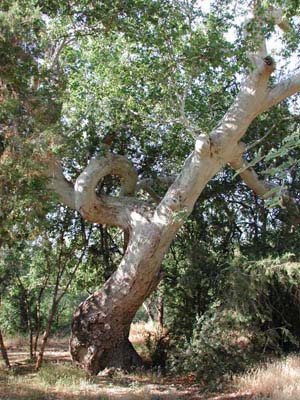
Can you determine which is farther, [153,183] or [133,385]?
[153,183]

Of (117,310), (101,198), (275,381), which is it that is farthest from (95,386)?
(101,198)

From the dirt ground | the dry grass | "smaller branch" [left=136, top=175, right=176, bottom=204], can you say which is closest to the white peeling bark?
the dirt ground

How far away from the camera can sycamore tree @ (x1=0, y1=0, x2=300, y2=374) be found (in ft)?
20.1

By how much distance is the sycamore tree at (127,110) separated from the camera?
241 inches

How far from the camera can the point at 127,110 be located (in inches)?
402

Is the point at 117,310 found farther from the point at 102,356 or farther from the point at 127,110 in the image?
the point at 127,110

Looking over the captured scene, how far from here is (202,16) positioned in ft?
28.4

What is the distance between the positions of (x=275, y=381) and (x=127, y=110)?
6077 mm

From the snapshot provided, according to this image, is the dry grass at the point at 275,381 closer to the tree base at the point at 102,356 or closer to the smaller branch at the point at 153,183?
Answer: the tree base at the point at 102,356

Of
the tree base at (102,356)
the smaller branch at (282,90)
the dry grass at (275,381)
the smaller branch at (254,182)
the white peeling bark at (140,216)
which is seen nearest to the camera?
the dry grass at (275,381)

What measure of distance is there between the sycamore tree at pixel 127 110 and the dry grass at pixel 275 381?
2611mm

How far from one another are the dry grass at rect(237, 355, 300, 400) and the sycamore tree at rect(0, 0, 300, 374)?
8.56 ft

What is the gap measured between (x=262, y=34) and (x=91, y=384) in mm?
6662

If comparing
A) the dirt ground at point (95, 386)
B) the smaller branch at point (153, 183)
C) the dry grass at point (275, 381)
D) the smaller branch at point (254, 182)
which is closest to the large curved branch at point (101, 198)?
the smaller branch at point (153, 183)
